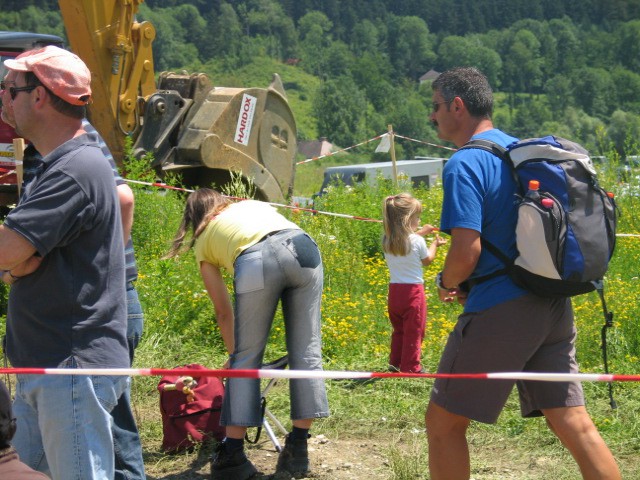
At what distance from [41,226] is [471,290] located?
1.66 meters

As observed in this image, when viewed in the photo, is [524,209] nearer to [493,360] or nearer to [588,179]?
[588,179]

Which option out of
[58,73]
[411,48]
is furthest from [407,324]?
[411,48]

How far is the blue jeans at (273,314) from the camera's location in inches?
181

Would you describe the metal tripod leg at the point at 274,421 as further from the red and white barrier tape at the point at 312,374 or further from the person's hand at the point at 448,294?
the red and white barrier tape at the point at 312,374

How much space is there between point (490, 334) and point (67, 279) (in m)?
1.56

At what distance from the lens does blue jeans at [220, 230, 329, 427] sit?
4.59m

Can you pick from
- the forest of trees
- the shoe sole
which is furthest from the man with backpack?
the forest of trees

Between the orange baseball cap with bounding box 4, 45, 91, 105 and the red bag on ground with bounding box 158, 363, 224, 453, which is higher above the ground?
the orange baseball cap with bounding box 4, 45, 91, 105

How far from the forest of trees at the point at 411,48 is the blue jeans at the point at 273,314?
69750mm

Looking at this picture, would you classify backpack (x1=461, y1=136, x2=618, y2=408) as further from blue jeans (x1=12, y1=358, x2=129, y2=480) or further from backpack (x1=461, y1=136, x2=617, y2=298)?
blue jeans (x1=12, y1=358, x2=129, y2=480)

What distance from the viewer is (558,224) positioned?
3.48 m

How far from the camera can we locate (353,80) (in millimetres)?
105938

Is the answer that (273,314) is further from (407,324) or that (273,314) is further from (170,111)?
(170,111)

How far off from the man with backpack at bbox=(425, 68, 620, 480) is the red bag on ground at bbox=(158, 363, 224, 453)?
71.1 inches
